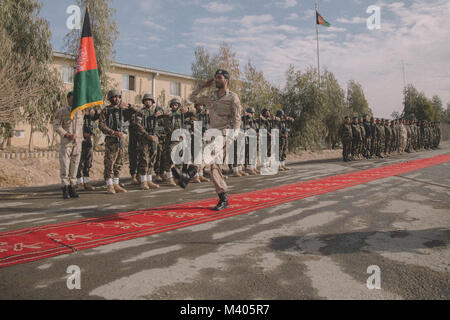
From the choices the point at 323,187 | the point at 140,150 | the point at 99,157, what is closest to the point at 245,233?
the point at 323,187

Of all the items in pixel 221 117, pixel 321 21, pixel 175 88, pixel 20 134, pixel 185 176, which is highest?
pixel 321 21

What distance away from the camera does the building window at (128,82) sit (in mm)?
26562

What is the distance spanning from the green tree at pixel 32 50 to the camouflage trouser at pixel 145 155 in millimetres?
6333

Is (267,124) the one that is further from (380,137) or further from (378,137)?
(380,137)

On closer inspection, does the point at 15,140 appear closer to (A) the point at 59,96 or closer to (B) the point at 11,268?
(A) the point at 59,96

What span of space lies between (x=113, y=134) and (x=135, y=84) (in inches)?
846

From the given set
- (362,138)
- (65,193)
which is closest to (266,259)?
(65,193)

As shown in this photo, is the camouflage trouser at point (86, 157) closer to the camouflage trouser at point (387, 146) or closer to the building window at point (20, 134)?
the building window at point (20, 134)

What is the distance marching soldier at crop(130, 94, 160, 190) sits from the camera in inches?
300

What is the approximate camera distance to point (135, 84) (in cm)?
2702

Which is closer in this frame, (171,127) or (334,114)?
(171,127)

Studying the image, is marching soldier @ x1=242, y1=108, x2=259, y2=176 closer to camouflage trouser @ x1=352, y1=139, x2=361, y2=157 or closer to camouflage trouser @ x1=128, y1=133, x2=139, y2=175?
camouflage trouser @ x1=128, y1=133, x2=139, y2=175

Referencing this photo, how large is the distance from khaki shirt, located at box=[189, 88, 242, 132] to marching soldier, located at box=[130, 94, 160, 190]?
2954 mm

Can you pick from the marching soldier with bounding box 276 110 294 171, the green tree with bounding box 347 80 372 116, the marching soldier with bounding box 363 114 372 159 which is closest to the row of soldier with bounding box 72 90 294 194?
the marching soldier with bounding box 276 110 294 171
